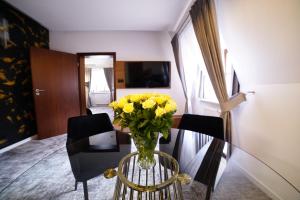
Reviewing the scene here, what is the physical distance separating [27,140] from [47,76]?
1321mm

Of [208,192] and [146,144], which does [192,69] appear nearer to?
[208,192]

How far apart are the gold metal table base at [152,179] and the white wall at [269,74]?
3.39ft

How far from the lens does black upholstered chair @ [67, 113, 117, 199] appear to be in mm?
1170

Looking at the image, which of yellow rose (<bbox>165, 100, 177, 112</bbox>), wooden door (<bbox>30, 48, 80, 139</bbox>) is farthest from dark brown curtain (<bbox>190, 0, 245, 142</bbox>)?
wooden door (<bbox>30, 48, 80, 139</bbox>)

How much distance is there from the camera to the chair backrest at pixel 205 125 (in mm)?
1509

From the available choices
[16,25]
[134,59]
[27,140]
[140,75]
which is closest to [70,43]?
[16,25]

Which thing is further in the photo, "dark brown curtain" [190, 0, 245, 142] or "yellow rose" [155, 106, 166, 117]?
"dark brown curtain" [190, 0, 245, 142]

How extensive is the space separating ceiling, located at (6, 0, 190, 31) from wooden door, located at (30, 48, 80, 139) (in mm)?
671

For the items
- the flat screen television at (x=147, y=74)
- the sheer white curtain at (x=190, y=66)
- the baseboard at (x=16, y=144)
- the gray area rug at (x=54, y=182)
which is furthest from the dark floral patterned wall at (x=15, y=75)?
the sheer white curtain at (x=190, y=66)

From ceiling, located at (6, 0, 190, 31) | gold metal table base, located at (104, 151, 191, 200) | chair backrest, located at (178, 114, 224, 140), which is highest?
ceiling, located at (6, 0, 190, 31)

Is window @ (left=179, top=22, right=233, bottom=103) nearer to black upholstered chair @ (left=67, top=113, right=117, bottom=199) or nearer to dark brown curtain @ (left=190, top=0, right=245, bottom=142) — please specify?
dark brown curtain @ (left=190, top=0, right=245, bottom=142)

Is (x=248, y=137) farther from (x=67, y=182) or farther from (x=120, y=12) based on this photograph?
(x=120, y=12)

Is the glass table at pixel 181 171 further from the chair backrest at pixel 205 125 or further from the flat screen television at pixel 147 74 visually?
the flat screen television at pixel 147 74

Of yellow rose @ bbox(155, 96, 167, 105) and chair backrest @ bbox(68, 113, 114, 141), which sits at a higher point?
yellow rose @ bbox(155, 96, 167, 105)
